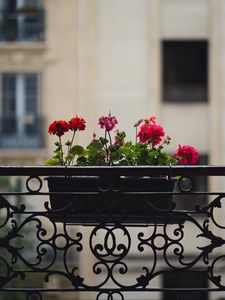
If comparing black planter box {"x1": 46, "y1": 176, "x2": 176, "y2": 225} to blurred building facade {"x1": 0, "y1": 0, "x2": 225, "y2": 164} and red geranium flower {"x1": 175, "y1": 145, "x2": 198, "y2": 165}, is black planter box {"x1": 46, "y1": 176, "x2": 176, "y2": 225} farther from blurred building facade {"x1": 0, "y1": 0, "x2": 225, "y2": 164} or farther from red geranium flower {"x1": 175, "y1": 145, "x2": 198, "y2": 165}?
→ blurred building facade {"x1": 0, "y1": 0, "x2": 225, "y2": 164}

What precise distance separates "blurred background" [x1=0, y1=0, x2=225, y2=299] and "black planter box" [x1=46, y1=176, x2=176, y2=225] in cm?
1461

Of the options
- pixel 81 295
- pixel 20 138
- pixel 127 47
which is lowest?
pixel 81 295

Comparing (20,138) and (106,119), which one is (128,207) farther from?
(20,138)

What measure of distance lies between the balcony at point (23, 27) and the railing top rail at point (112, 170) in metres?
15.2

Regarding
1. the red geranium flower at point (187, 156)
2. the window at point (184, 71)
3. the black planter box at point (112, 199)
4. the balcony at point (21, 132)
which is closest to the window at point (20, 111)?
the balcony at point (21, 132)

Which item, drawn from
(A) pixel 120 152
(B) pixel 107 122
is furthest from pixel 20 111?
(A) pixel 120 152

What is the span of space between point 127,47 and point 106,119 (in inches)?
571

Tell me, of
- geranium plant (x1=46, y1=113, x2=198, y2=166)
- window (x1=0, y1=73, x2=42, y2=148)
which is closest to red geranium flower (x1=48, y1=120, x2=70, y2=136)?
geranium plant (x1=46, y1=113, x2=198, y2=166)

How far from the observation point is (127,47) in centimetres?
1878

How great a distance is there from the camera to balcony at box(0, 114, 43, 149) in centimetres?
1903

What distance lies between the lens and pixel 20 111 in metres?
19.3

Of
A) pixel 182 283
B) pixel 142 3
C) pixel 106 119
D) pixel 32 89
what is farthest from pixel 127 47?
pixel 106 119

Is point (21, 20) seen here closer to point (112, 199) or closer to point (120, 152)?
point (120, 152)

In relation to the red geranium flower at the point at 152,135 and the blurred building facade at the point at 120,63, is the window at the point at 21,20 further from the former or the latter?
the red geranium flower at the point at 152,135
